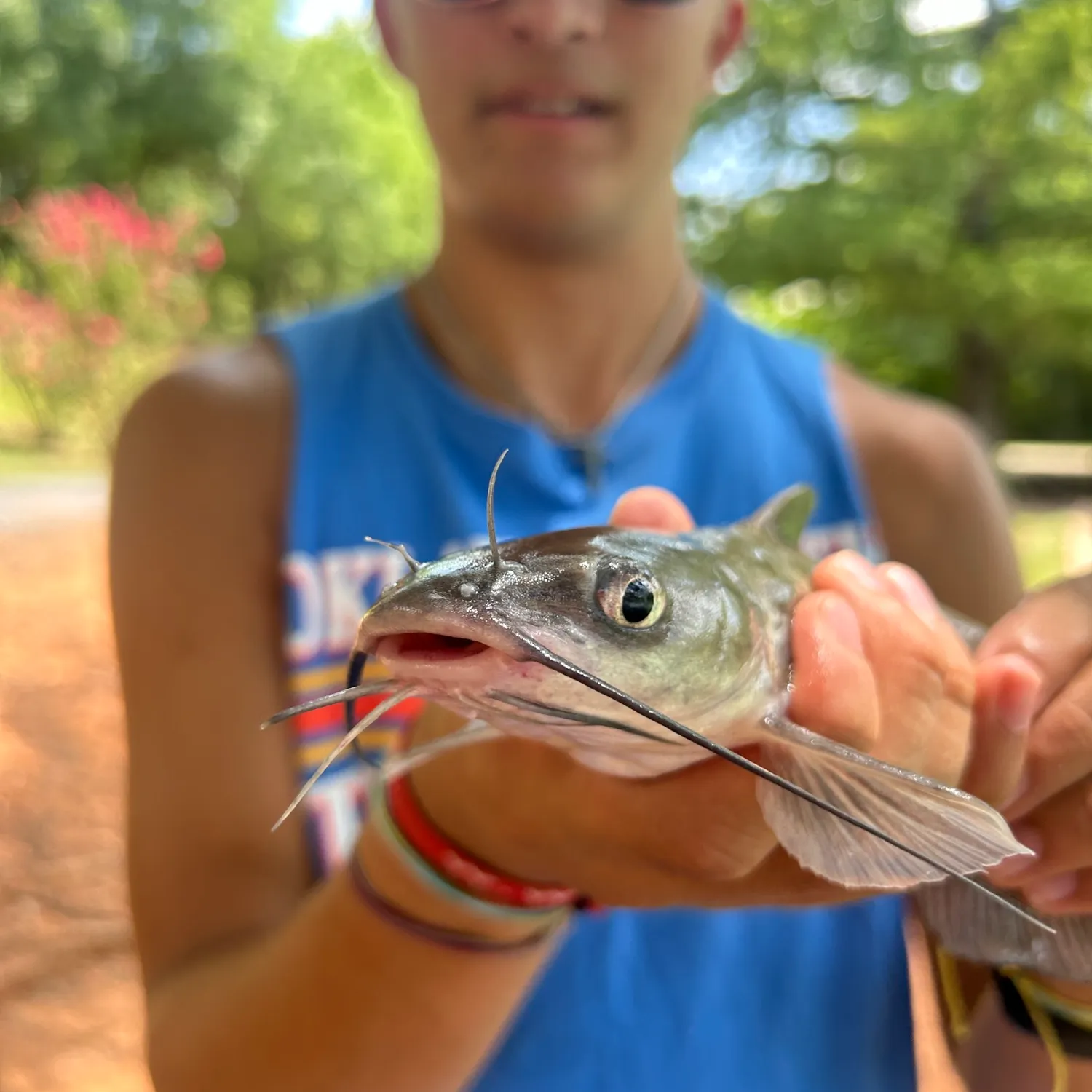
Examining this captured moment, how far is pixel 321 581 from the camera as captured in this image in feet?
2.55

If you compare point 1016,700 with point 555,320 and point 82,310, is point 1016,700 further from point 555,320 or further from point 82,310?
point 82,310

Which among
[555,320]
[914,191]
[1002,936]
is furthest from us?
[914,191]

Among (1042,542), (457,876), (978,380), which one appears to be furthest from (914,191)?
(457,876)

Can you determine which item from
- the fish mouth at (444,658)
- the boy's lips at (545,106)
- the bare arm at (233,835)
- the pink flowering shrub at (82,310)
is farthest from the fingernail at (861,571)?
the pink flowering shrub at (82,310)

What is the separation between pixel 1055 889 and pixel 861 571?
0.87 ft

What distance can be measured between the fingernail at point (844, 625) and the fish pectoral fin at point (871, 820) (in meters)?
0.05

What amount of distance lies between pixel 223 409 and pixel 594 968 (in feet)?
1.89

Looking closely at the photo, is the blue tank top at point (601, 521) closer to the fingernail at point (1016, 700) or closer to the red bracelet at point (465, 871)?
the red bracelet at point (465, 871)

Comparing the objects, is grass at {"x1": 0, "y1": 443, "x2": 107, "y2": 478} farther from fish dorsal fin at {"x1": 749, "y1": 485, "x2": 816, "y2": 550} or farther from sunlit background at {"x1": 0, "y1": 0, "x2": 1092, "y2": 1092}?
fish dorsal fin at {"x1": 749, "y1": 485, "x2": 816, "y2": 550}

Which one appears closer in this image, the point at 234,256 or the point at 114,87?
the point at 114,87

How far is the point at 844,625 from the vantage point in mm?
465

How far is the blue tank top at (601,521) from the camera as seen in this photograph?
0.73m

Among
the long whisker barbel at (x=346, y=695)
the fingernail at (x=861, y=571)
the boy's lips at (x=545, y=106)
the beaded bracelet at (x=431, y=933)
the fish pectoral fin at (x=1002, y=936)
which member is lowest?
the fish pectoral fin at (x=1002, y=936)

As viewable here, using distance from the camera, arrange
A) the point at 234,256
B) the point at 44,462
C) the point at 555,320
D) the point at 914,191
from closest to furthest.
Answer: the point at 555,320 → the point at 914,191 → the point at 44,462 → the point at 234,256
